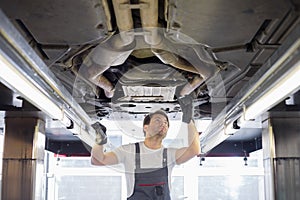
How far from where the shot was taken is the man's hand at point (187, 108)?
2699mm

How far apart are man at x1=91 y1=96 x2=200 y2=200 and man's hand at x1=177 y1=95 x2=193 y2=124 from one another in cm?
17

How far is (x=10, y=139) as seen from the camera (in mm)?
3521

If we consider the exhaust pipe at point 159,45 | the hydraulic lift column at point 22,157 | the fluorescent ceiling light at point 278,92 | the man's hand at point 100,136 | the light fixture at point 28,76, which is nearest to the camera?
the light fixture at point 28,76

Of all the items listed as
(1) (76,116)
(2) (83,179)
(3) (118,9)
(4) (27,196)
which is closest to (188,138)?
(1) (76,116)

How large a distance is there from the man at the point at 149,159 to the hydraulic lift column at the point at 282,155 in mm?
890

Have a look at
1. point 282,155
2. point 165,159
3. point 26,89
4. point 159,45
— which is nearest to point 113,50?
point 159,45

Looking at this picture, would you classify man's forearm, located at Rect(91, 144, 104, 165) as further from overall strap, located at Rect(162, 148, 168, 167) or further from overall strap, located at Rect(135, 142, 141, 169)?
overall strap, located at Rect(162, 148, 168, 167)

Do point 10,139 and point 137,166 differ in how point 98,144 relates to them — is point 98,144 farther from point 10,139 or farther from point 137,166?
point 10,139

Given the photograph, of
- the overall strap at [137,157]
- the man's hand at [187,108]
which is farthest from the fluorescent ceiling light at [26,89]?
the man's hand at [187,108]

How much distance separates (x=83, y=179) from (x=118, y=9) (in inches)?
199

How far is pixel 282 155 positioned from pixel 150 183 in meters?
1.21

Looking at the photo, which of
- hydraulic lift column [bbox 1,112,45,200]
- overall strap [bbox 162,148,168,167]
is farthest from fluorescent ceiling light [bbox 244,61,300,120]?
hydraulic lift column [bbox 1,112,45,200]

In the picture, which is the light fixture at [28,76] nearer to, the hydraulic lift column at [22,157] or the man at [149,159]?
the man at [149,159]

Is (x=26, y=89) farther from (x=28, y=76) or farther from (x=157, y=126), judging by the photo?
(x=157, y=126)
